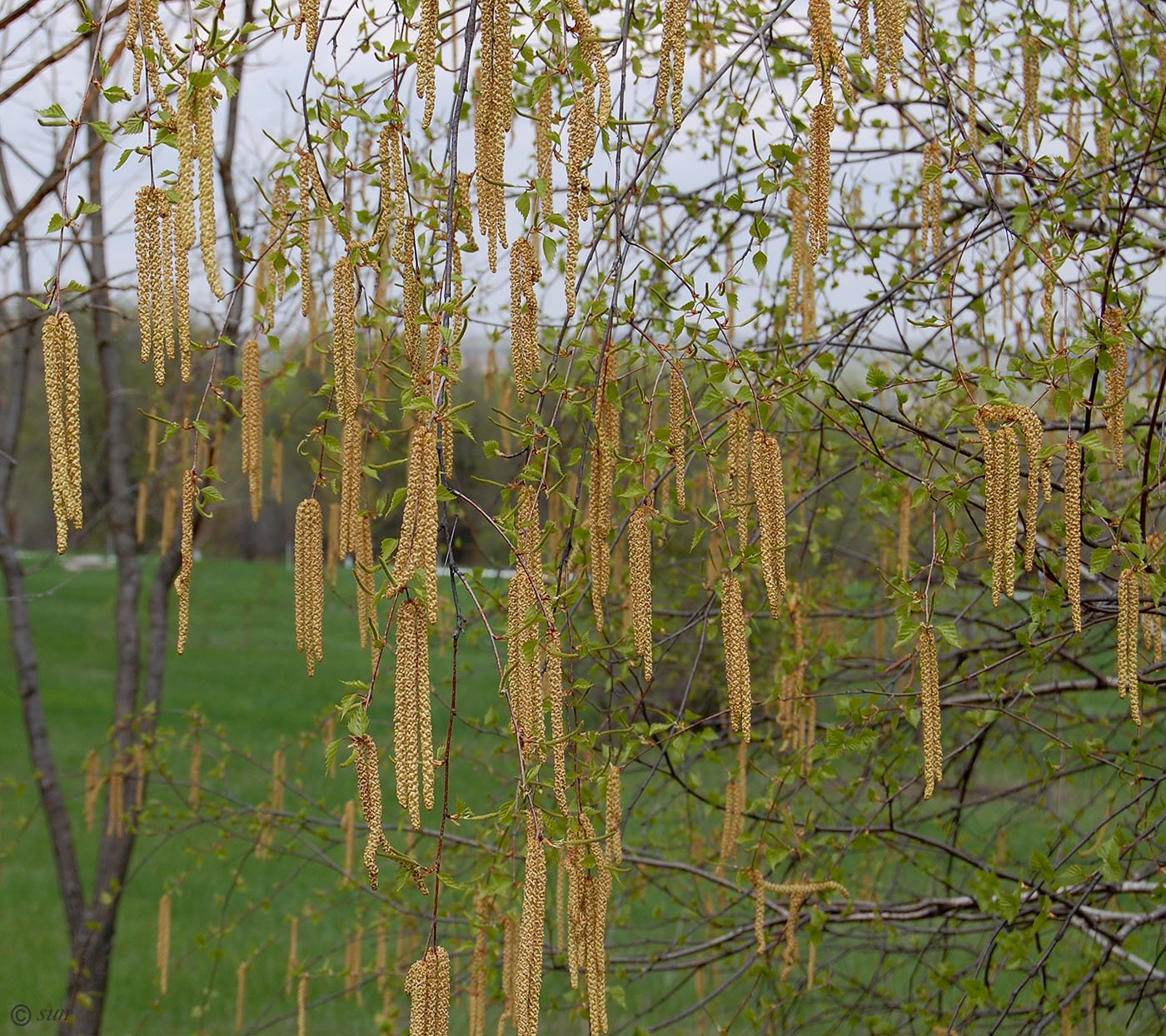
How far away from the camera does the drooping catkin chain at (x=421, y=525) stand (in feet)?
4.53

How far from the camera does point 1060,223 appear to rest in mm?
2555

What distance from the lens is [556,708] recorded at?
68.6 inches

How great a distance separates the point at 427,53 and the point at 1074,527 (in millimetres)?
1211

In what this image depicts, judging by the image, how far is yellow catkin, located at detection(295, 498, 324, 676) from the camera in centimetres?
175

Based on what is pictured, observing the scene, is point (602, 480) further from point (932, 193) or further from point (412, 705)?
point (932, 193)

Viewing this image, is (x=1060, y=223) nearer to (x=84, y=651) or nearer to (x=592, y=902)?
(x=592, y=902)

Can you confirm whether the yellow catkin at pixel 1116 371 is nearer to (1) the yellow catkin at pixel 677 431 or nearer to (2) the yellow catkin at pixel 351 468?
(1) the yellow catkin at pixel 677 431

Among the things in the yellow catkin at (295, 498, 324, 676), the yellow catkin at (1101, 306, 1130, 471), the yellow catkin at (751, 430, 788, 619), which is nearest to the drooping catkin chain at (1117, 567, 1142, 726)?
the yellow catkin at (1101, 306, 1130, 471)

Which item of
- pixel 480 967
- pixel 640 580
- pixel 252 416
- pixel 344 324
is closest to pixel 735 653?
pixel 640 580

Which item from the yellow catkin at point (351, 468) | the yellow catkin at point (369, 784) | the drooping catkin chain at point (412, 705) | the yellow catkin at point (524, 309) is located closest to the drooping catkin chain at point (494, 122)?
the yellow catkin at point (524, 309)

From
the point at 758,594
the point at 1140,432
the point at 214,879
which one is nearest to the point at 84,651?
the point at 214,879

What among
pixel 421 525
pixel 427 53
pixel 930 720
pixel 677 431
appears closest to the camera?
pixel 421 525

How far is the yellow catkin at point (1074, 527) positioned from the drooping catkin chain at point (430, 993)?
105cm

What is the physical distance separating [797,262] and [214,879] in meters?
8.36
